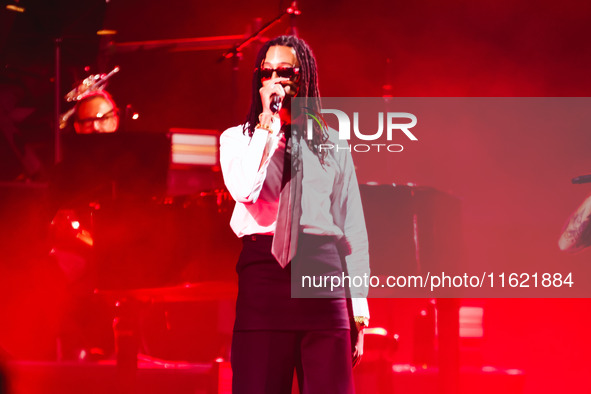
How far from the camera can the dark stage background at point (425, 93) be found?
3.97 m

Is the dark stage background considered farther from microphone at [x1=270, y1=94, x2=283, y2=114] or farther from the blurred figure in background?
microphone at [x1=270, y1=94, x2=283, y2=114]

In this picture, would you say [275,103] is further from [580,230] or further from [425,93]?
[425,93]

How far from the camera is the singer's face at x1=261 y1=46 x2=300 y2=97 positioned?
178 cm

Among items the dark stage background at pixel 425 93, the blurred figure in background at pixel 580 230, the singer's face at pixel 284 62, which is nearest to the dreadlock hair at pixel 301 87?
the singer's face at pixel 284 62

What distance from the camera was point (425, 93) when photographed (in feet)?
15.1

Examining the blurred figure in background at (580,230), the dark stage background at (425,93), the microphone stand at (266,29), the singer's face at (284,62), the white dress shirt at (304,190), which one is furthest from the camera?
the dark stage background at (425,93)

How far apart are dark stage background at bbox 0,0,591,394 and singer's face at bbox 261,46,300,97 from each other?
7.21 feet

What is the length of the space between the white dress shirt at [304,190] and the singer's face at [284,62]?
0.13 m

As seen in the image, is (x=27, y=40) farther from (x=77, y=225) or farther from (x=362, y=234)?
(x=362, y=234)

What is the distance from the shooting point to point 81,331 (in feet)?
12.3

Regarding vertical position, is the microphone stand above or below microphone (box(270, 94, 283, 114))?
above

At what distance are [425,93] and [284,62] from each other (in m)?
3.00

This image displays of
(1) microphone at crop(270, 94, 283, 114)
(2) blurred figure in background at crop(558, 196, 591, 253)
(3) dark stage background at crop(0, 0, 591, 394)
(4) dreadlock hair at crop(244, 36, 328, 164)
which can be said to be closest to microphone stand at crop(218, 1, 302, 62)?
(3) dark stage background at crop(0, 0, 591, 394)

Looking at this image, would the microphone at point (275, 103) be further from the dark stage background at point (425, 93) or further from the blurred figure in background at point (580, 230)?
the dark stage background at point (425, 93)
